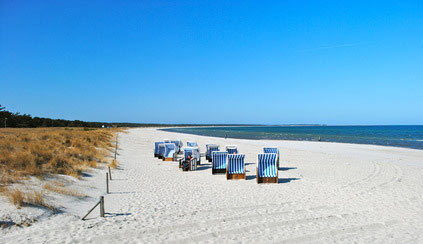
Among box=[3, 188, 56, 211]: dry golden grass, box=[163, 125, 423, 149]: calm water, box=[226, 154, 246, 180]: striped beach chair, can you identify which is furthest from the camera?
box=[163, 125, 423, 149]: calm water

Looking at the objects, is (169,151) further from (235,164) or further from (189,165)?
(235,164)

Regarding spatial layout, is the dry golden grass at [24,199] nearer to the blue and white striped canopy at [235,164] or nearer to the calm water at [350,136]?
the blue and white striped canopy at [235,164]

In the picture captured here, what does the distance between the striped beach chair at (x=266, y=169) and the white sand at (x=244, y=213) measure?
0.35 meters

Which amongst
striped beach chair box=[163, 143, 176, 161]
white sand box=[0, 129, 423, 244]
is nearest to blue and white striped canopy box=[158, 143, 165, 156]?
striped beach chair box=[163, 143, 176, 161]

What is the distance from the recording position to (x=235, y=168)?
9.54 metres

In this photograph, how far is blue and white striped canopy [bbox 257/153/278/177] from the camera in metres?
8.92

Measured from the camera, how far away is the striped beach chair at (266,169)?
8.88 m

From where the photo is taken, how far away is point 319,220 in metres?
5.38

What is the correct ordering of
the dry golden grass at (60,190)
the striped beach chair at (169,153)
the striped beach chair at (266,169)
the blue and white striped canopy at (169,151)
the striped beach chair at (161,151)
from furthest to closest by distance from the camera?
the striped beach chair at (161,151) → the blue and white striped canopy at (169,151) → the striped beach chair at (169,153) → the striped beach chair at (266,169) → the dry golden grass at (60,190)

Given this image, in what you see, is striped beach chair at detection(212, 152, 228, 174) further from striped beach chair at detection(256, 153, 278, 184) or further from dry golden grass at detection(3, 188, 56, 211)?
dry golden grass at detection(3, 188, 56, 211)

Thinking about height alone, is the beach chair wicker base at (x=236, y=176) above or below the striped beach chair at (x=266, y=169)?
below

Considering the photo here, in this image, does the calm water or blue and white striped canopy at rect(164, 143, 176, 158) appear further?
the calm water

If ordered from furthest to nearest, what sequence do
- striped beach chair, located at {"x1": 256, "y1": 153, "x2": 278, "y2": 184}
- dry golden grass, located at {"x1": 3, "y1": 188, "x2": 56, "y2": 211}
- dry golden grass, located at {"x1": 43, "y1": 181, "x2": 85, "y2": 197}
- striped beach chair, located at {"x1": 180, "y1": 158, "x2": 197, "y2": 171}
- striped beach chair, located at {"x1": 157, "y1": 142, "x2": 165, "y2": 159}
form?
striped beach chair, located at {"x1": 157, "y1": 142, "x2": 165, "y2": 159} → striped beach chair, located at {"x1": 180, "y1": 158, "x2": 197, "y2": 171} → striped beach chair, located at {"x1": 256, "y1": 153, "x2": 278, "y2": 184} → dry golden grass, located at {"x1": 43, "y1": 181, "x2": 85, "y2": 197} → dry golden grass, located at {"x1": 3, "y1": 188, "x2": 56, "y2": 211}

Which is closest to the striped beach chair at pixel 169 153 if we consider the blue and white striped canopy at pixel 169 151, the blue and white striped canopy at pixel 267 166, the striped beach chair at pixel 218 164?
the blue and white striped canopy at pixel 169 151
